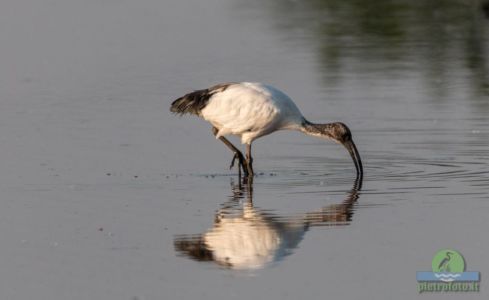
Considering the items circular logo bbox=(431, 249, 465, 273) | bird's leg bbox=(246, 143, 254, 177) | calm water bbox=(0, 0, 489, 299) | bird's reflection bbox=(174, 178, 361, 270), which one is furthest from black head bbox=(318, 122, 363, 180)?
circular logo bbox=(431, 249, 465, 273)

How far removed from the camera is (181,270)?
1034 centimetres

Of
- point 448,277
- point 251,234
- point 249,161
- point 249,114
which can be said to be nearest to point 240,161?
point 249,161

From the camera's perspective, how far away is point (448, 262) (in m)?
10.5

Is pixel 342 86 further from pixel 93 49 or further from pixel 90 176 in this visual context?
pixel 90 176

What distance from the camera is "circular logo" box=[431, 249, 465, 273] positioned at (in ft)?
33.7

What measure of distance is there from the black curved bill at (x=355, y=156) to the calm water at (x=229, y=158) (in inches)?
4.7

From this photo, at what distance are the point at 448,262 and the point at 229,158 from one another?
5202 millimetres

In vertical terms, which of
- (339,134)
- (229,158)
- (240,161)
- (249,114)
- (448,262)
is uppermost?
(249,114)

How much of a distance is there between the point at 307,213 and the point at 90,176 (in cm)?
261

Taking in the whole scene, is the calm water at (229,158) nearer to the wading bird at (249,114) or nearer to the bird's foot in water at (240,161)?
the bird's foot in water at (240,161)

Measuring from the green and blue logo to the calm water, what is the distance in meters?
0.12

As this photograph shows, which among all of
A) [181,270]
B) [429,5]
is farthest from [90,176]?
[429,5]

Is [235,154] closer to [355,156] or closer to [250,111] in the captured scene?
[250,111]

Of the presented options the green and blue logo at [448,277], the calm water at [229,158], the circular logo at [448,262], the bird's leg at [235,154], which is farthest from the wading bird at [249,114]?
the green and blue logo at [448,277]
